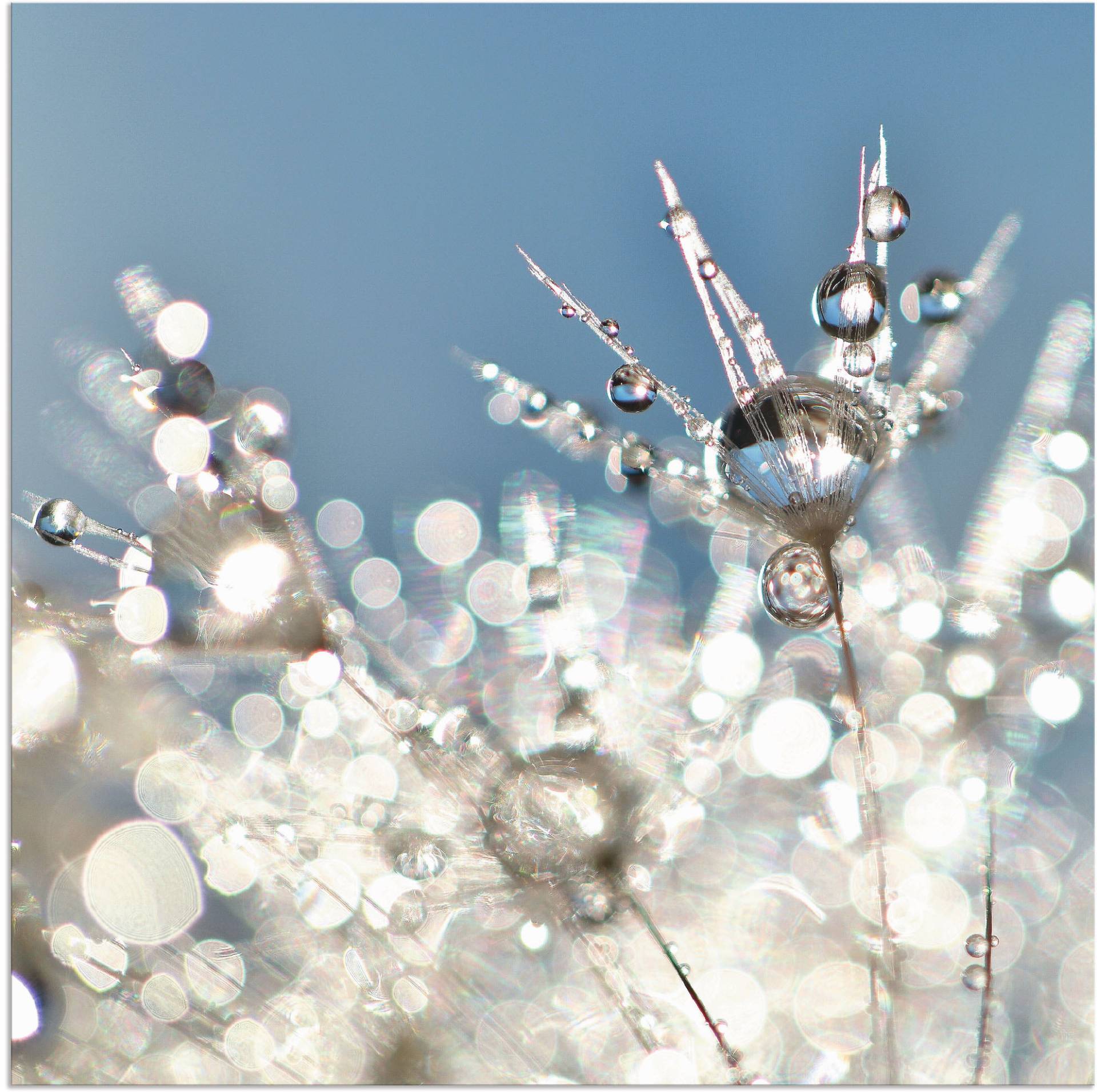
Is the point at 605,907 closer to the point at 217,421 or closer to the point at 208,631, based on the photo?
the point at 208,631

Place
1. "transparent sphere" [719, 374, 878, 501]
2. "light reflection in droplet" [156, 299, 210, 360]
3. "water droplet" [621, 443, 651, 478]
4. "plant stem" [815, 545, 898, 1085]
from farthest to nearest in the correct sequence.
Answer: "light reflection in droplet" [156, 299, 210, 360]
"water droplet" [621, 443, 651, 478]
"transparent sphere" [719, 374, 878, 501]
"plant stem" [815, 545, 898, 1085]

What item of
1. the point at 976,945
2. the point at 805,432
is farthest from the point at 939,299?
the point at 976,945

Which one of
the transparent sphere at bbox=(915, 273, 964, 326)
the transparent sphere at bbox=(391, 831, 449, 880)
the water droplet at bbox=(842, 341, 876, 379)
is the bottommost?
the transparent sphere at bbox=(391, 831, 449, 880)

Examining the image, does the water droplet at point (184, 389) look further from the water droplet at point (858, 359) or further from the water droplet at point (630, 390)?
the water droplet at point (858, 359)

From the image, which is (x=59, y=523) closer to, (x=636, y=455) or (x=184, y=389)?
(x=184, y=389)

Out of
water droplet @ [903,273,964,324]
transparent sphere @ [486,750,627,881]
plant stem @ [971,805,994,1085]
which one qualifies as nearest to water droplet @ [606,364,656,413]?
water droplet @ [903,273,964,324]

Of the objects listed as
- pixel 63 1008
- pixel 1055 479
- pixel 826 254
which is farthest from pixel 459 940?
pixel 826 254

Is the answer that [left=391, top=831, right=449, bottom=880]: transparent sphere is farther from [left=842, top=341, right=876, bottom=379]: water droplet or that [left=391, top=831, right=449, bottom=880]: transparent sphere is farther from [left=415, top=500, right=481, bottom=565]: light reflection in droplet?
[left=842, top=341, right=876, bottom=379]: water droplet
